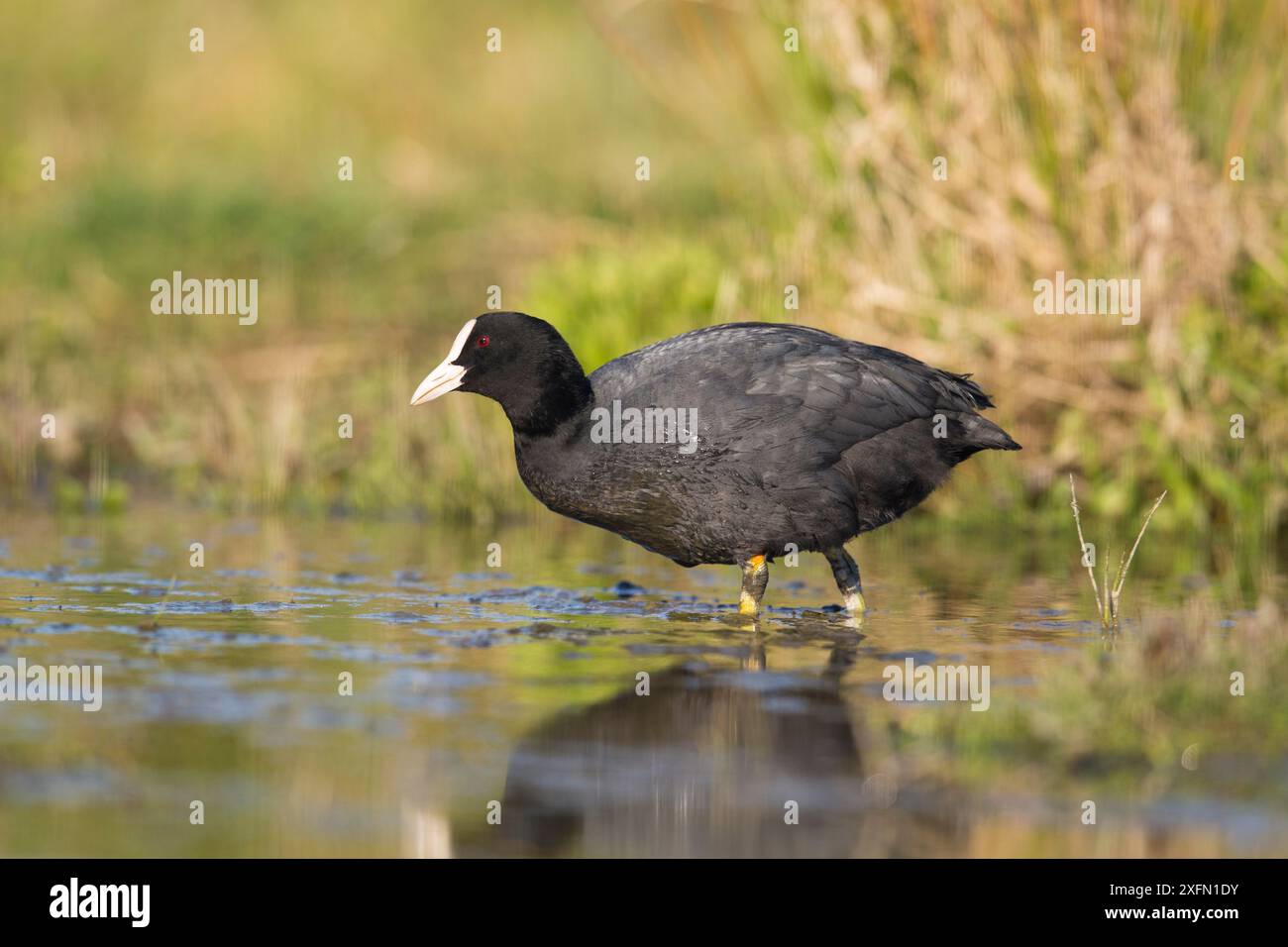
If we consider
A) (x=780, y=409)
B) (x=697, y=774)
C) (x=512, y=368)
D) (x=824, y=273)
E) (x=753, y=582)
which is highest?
(x=824, y=273)

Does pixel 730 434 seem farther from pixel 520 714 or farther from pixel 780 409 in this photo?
pixel 520 714

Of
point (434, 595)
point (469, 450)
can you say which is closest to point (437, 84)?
point (469, 450)

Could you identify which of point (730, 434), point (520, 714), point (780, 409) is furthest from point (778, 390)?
point (520, 714)

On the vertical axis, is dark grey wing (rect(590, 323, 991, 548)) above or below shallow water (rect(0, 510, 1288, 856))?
above

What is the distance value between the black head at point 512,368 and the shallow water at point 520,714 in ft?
2.97

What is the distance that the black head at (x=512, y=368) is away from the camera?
8.34m

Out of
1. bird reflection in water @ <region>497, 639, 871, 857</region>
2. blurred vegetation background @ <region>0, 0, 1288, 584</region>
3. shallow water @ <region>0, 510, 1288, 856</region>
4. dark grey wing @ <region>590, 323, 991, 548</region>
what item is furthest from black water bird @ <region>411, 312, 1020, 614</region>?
blurred vegetation background @ <region>0, 0, 1288, 584</region>

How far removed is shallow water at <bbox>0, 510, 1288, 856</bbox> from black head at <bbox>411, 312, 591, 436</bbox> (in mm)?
904

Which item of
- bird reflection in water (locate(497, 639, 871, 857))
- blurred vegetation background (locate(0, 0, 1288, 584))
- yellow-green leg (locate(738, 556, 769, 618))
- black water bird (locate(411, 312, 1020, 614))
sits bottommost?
bird reflection in water (locate(497, 639, 871, 857))

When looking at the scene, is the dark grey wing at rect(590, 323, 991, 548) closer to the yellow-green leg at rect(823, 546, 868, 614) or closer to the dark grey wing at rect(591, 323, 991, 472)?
the dark grey wing at rect(591, 323, 991, 472)

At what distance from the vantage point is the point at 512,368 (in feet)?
27.6

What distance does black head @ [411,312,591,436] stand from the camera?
834cm

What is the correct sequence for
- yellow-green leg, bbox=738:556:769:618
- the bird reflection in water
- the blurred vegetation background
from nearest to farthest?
the bird reflection in water
yellow-green leg, bbox=738:556:769:618
the blurred vegetation background

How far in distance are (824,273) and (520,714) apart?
18.1 ft
